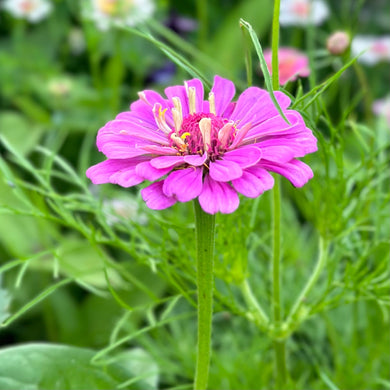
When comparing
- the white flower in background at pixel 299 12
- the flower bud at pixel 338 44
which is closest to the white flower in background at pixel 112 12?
the white flower in background at pixel 299 12

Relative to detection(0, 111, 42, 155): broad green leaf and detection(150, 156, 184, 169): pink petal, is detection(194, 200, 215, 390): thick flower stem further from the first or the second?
detection(0, 111, 42, 155): broad green leaf

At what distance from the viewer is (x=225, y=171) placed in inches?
11.3

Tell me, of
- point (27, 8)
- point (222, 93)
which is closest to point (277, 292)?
point (222, 93)

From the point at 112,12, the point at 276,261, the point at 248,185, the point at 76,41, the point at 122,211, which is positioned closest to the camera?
the point at 248,185

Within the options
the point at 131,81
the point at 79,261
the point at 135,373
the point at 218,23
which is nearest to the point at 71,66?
the point at 131,81

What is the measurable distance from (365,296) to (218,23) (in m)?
0.93

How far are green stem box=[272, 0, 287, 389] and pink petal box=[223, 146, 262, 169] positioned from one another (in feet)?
0.18

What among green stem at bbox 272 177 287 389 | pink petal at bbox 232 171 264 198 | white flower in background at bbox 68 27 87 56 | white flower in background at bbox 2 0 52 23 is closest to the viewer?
pink petal at bbox 232 171 264 198

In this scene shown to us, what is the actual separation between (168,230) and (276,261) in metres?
0.12

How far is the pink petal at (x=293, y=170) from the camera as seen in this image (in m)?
0.29

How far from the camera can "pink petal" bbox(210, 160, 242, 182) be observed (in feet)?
0.92

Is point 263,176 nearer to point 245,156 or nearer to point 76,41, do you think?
point 245,156

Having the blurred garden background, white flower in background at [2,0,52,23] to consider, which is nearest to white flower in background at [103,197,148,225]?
the blurred garden background

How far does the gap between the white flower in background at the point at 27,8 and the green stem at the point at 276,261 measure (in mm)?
757
